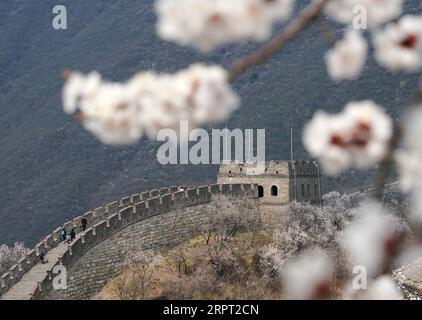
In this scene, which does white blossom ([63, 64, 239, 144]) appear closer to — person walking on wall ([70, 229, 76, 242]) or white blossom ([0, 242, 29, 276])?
person walking on wall ([70, 229, 76, 242])

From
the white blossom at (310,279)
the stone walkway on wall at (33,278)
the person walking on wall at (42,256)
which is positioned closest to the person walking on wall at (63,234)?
the stone walkway on wall at (33,278)

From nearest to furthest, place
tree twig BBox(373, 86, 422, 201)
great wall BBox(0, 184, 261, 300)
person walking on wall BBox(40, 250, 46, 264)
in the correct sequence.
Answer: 1. tree twig BBox(373, 86, 422, 201)
2. great wall BBox(0, 184, 261, 300)
3. person walking on wall BBox(40, 250, 46, 264)

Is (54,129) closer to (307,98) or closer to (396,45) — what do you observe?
(307,98)

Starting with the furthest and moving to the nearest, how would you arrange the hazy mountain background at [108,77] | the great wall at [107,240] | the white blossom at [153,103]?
the hazy mountain background at [108,77] → the great wall at [107,240] → the white blossom at [153,103]

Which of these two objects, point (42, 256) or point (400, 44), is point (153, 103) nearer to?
point (400, 44)

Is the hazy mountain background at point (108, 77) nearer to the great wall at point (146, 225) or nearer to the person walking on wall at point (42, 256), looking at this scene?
the great wall at point (146, 225)

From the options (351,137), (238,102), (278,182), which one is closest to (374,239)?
(351,137)

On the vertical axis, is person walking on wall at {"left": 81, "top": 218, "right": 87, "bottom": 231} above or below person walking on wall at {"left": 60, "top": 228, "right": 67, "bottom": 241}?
above

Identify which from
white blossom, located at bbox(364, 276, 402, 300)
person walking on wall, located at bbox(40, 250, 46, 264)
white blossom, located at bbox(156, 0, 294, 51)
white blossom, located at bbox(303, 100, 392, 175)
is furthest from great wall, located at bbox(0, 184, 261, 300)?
white blossom, located at bbox(156, 0, 294, 51)
